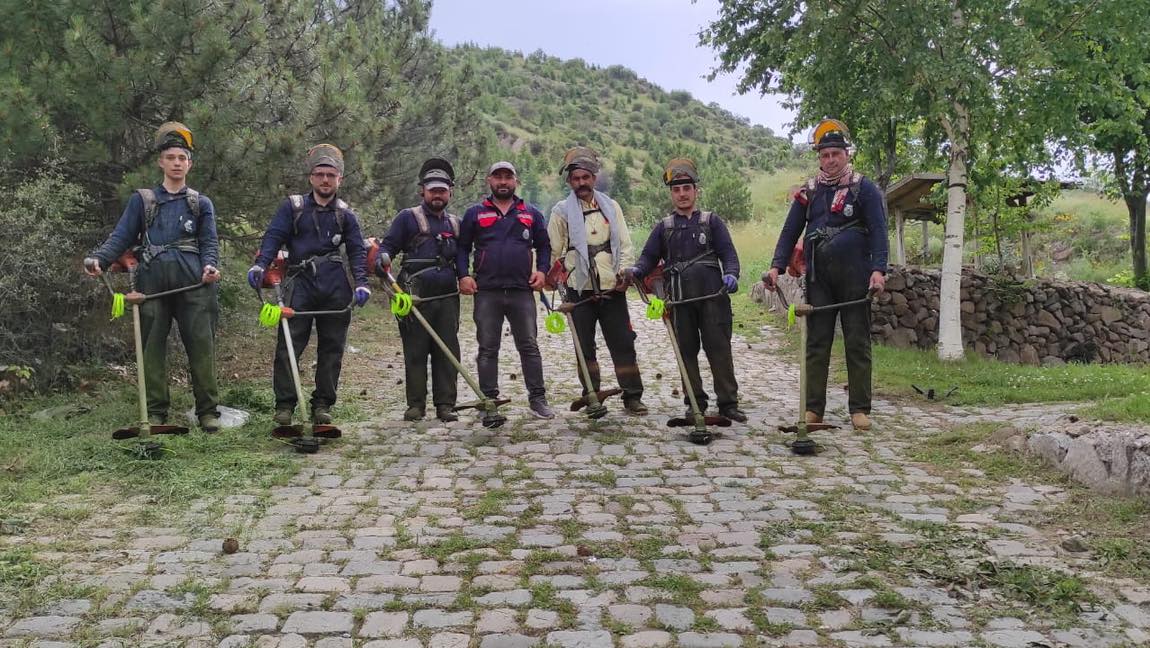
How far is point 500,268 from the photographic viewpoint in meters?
7.17

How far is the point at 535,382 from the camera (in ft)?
24.3

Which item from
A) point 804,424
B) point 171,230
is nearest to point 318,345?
point 171,230

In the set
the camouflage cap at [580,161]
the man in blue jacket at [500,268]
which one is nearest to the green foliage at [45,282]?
the man in blue jacket at [500,268]

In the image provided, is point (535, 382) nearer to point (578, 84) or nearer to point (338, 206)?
point (338, 206)

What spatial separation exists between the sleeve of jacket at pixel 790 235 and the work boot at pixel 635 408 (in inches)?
69.0

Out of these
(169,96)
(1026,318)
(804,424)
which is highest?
(169,96)

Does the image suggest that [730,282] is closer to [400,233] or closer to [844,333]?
[844,333]

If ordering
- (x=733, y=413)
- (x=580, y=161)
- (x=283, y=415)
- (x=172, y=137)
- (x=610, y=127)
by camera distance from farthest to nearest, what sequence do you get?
(x=610, y=127) → (x=733, y=413) → (x=580, y=161) → (x=283, y=415) → (x=172, y=137)

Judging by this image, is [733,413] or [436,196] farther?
[733,413]

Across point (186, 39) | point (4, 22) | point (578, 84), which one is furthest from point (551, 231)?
point (578, 84)

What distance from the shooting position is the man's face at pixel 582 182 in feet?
24.1

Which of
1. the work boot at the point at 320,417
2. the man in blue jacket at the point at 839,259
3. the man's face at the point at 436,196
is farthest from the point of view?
the man's face at the point at 436,196

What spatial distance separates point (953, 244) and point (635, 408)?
524 cm

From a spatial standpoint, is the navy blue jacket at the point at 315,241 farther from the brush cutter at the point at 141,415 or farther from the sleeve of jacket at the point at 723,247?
the sleeve of jacket at the point at 723,247
